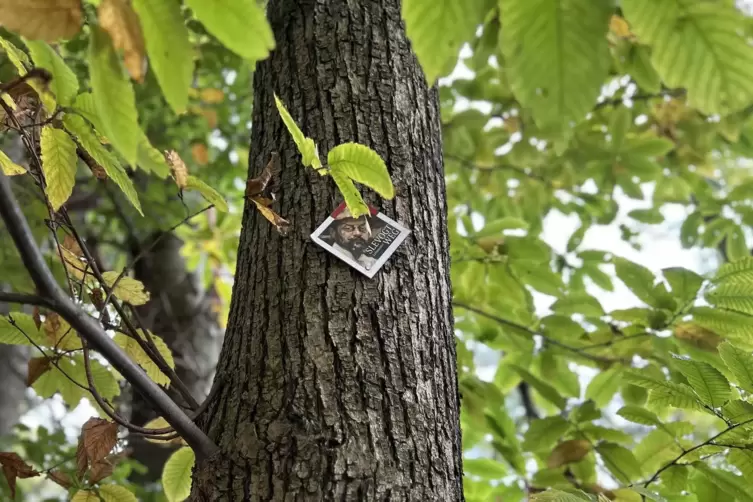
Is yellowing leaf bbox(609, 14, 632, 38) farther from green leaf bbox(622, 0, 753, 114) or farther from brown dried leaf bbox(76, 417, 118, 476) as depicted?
brown dried leaf bbox(76, 417, 118, 476)

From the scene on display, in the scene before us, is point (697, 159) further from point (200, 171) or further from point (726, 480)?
point (200, 171)

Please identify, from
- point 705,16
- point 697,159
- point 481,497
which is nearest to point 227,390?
point 705,16

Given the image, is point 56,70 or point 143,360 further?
point 143,360

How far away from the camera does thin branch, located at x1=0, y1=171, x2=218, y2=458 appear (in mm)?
470

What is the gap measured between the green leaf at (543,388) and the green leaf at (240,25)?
1051mm

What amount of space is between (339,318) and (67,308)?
1.28ft

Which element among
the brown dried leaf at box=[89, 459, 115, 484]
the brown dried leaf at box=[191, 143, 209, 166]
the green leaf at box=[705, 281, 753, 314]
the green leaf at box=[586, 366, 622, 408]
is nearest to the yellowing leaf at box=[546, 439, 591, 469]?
the green leaf at box=[586, 366, 622, 408]

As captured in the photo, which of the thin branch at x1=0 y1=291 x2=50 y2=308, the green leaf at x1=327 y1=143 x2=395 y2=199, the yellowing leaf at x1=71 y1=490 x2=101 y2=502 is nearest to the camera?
the thin branch at x1=0 y1=291 x2=50 y2=308

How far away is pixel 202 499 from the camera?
0.73 metres

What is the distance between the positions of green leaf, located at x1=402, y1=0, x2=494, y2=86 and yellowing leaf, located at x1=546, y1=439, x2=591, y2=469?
1101 mm

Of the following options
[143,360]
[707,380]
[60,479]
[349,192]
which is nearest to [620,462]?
[707,380]

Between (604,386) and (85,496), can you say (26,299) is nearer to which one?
(85,496)

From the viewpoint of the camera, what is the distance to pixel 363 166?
642mm

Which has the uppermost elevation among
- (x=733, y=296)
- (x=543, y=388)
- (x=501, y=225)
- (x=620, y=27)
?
(x=620, y=27)
